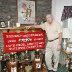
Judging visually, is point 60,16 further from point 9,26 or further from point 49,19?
point 9,26

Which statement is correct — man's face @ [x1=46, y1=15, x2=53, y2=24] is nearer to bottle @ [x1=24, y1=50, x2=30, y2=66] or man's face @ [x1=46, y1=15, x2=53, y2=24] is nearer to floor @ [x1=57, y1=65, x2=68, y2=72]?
bottle @ [x1=24, y1=50, x2=30, y2=66]

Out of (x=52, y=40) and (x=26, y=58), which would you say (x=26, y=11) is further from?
(x=26, y=58)

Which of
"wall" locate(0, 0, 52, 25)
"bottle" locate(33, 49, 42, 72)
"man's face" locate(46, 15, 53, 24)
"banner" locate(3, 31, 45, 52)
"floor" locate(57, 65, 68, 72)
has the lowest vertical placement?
"floor" locate(57, 65, 68, 72)

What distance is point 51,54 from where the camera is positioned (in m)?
4.59

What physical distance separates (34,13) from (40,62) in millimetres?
1364

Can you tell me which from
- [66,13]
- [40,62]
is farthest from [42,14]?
[40,62]

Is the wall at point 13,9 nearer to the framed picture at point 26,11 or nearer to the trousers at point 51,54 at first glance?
the framed picture at point 26,11

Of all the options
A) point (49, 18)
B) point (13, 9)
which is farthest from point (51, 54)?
point (13, 9)

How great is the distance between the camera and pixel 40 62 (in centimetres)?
455

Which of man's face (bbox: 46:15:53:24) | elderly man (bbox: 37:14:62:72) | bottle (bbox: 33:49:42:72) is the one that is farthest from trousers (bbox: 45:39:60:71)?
man's face (bbox: 46:15:53:24)

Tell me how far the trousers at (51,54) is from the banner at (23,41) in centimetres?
30

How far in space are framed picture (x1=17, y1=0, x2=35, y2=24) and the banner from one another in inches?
17.4

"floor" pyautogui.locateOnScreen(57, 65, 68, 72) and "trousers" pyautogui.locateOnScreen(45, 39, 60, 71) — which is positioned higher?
"trousers" pyautogui.locateOnScreen(45, 39, 60, 71)

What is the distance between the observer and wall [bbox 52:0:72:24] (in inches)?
194
